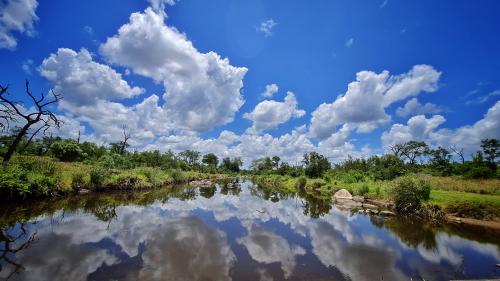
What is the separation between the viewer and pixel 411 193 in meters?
22.1

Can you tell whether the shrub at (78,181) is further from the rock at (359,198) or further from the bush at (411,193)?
the bush at (411,193)

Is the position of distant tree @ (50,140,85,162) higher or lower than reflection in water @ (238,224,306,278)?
higher

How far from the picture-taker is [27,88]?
2273 cm

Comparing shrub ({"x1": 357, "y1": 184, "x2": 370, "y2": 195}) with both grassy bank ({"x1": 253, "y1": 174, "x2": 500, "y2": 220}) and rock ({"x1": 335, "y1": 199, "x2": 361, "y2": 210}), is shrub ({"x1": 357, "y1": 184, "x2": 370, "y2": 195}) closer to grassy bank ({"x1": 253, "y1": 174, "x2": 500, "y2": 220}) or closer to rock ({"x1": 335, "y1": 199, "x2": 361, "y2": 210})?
grassy bank ({"x1": 253, "y1": 174, "x2": 500, "y2": 220})

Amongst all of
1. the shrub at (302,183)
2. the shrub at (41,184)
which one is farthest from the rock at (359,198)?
the shrub at (41,184)

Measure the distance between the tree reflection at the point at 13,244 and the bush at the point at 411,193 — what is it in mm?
24979

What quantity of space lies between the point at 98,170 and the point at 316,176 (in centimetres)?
4727

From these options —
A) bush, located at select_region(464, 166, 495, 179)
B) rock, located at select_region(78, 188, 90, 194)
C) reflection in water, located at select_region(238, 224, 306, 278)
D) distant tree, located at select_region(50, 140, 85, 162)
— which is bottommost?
reflection in water, located at select_region(238, 224, 306, 278)

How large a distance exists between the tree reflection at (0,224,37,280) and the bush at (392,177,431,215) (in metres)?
25.0

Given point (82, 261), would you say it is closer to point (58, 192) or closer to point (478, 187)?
point (58, 192)

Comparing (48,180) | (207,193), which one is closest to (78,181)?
(48,180)

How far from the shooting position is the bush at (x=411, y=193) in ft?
72.0

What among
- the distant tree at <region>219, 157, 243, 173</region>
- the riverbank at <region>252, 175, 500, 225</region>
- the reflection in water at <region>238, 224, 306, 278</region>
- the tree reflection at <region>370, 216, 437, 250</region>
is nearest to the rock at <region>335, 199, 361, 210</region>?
the riverbank at <region>252, 175, 500, 225</region>

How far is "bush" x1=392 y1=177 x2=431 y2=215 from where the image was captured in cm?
2195
